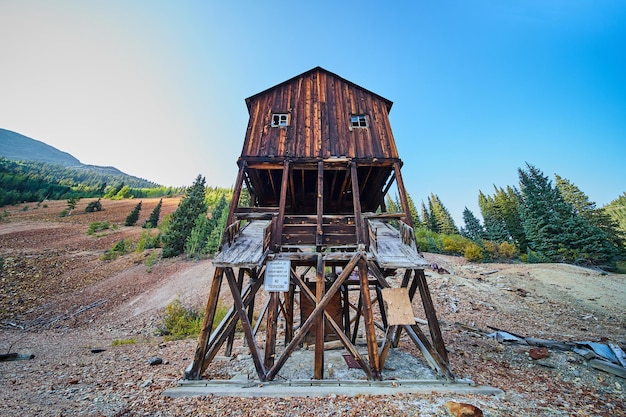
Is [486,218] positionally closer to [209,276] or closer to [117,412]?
[209,276]

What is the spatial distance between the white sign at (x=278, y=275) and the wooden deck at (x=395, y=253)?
2.73 meters

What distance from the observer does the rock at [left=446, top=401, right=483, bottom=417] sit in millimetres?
4016

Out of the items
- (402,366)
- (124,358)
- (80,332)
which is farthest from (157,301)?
(402,366)

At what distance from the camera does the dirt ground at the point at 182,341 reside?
4.62 meters

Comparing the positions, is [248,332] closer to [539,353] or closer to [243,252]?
[243,252]

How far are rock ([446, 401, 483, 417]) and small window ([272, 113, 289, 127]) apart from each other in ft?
31.2

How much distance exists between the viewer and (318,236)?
725 cm

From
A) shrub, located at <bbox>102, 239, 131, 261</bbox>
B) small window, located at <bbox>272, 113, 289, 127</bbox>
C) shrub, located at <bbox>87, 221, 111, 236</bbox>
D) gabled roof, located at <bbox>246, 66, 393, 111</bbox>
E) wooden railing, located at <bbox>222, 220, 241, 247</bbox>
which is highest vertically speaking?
gabled roof, located at <bbox>246, 66, 393, 111</bbox>

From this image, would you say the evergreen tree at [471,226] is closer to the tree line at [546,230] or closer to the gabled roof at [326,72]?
the tree line at [546,230]

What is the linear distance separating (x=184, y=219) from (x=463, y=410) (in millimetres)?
30814

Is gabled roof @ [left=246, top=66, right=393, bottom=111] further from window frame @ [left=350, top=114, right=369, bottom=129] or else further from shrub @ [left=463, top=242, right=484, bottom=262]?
shrub @ [left=463, top=242, right=484, bottom=262]

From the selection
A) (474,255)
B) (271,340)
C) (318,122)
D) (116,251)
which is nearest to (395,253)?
(271,340)

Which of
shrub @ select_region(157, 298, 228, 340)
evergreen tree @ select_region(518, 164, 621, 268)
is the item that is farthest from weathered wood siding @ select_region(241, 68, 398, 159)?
evergreen tree @ select_region(518, 164, 621, 268)

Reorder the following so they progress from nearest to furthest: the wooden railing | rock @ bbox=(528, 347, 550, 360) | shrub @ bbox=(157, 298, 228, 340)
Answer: the wooden railing
rock @ bbox=(528, 347, 550, 360)
shrub @ bbox=(157, 298, 228, 340)
